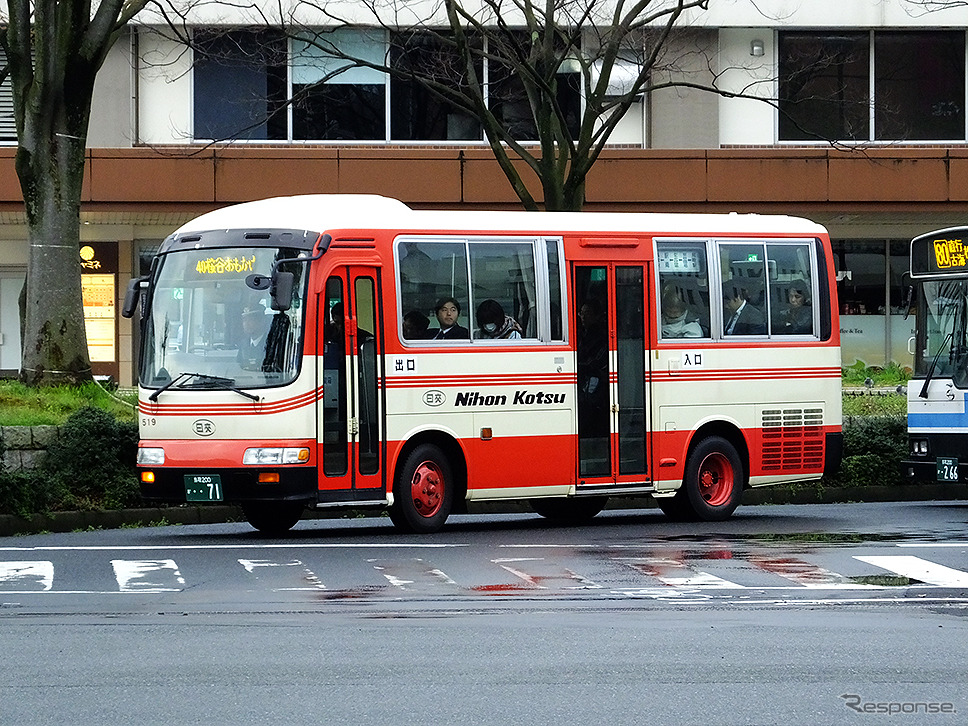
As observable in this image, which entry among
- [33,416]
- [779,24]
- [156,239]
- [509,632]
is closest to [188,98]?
[156,239]

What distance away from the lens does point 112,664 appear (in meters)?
8.82

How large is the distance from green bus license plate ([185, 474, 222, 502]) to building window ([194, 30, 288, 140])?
16.9 m

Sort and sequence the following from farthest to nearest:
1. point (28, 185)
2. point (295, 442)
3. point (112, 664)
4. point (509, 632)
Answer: point (28, 185)
point (295, 442)
point (509, 632)
point (112, 664)

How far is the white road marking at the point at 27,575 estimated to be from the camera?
12398mm

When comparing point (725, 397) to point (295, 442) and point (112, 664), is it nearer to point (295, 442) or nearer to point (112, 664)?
point (295, 442)

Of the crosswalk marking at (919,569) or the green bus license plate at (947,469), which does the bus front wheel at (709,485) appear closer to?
the green bus license plate at (947,469)

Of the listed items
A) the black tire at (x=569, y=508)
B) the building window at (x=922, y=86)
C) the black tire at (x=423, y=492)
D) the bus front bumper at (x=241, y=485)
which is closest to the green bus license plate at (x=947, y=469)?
the black tire at (x=569, y=508)

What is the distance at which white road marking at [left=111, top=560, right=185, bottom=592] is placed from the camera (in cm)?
1227

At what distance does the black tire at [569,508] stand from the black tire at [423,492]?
2.43 m

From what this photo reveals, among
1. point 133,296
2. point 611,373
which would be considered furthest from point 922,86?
point 133,296

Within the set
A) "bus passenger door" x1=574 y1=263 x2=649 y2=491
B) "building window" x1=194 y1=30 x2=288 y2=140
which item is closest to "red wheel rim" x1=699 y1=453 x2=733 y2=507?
"bus passenger door" x1=574 y1=263 x2=649 y2=491

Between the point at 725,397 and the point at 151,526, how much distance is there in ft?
19.9

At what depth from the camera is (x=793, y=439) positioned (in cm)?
1905

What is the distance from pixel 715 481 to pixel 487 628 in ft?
29.3
